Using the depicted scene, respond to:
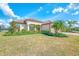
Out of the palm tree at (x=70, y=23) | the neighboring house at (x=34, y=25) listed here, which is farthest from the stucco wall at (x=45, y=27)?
the palm tree at (x=70, y=23)

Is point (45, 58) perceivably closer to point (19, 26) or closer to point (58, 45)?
point (58, 45)

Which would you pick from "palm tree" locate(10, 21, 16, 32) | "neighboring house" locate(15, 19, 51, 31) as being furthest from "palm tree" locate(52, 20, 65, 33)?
"palm tree" locate(10, 21, 16, 32)

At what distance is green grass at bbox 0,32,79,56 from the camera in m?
1.81

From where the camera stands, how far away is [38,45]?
1835 millimetres

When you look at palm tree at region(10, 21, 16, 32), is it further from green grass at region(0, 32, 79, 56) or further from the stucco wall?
the stucco wall

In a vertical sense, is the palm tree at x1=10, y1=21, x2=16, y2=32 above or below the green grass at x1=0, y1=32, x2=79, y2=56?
above

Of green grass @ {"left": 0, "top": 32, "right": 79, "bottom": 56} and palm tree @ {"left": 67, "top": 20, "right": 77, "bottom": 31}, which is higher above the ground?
palm tree @ {"left": 67, "top": 20, "right": 77, "bottom": 31}

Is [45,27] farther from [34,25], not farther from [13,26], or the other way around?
[13,26]

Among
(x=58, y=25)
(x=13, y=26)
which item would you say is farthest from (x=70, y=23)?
(x=13, y=26)

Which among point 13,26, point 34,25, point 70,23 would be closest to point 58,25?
point 70,23

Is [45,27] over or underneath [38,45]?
over

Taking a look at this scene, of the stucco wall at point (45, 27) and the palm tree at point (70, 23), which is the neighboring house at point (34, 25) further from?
the palm tree at point (70, 23)

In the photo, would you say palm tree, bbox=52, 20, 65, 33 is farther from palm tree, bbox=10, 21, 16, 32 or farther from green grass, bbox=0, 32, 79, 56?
palm tree, bbox=10, 21, 16, 32

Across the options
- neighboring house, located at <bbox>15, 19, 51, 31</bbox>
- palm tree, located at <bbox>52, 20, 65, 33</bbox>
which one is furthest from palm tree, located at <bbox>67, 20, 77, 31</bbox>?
neighboring house, located at <bbox>15, 19, 51, 31</bbox>
